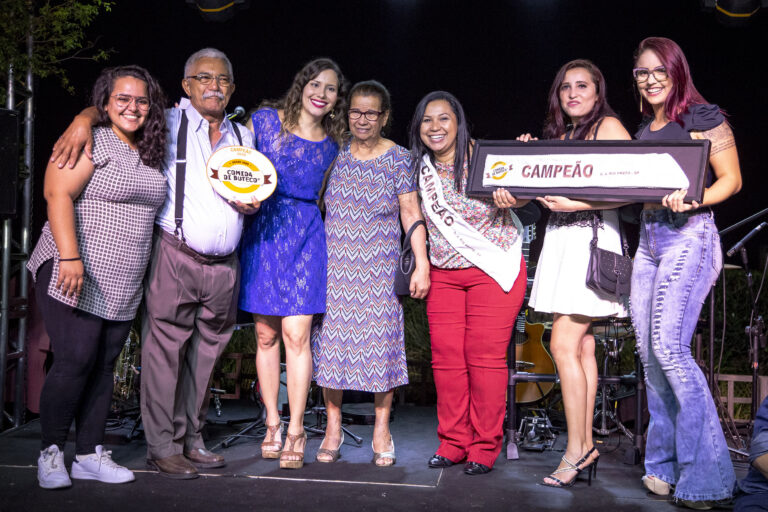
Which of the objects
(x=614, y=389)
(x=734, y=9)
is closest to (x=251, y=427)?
(x=614, y=389)

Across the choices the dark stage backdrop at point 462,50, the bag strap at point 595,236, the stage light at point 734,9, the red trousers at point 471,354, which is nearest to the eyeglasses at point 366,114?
the red trousers at point 471,354

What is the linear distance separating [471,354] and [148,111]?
176cm

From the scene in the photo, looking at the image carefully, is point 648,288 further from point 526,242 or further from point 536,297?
point 526,242

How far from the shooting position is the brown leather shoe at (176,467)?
3.17 metres

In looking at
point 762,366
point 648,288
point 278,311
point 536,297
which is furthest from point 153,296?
point 762,366

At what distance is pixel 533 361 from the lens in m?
4.66

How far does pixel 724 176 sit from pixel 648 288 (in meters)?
0.51

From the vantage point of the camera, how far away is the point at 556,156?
10.1 ft

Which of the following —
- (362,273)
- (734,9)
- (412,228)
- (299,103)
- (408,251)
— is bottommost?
(362,273)

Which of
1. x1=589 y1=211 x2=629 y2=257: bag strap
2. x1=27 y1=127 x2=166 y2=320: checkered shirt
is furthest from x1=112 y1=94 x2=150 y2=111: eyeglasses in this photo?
x1=589 y1=211 x2=629 y2=257: bag strap

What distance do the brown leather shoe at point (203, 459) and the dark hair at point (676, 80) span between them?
2441 mm

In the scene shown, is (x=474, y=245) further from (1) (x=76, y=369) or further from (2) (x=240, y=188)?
(1) (x=76, y=369)

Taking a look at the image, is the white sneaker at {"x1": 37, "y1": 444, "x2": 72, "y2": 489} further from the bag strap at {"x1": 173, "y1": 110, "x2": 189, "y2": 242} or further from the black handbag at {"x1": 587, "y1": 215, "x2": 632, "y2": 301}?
the black handbag at {"x1": 587, "y1": 215, "x2": 632, "y2": 301}

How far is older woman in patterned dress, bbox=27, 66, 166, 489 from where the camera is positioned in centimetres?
291
